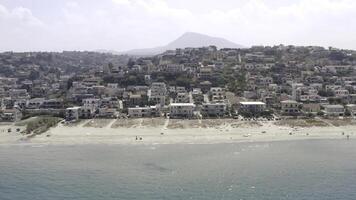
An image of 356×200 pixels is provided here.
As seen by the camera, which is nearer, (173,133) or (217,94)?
(173,133)

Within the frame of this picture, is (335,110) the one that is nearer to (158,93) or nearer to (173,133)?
(173,133)

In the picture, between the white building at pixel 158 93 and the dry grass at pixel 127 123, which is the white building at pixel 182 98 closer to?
the white building at pixel 158 93

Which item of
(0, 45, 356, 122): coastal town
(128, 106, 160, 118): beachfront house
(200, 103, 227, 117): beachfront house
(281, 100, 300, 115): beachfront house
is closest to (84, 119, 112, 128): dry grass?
(0, 45, 356, 122): coastal town

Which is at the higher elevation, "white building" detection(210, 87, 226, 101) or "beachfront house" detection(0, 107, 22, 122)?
"white building" detection(210, 87, 226, 101)

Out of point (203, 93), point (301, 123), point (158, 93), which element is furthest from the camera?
point (203, 93)

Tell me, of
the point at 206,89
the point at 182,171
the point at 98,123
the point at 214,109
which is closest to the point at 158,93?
the point at 206,89

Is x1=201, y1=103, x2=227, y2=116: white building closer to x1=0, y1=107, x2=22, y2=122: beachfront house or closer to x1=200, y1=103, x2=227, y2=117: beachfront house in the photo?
x1=200, y1=103, x2=227, y2=117: beachfront house
